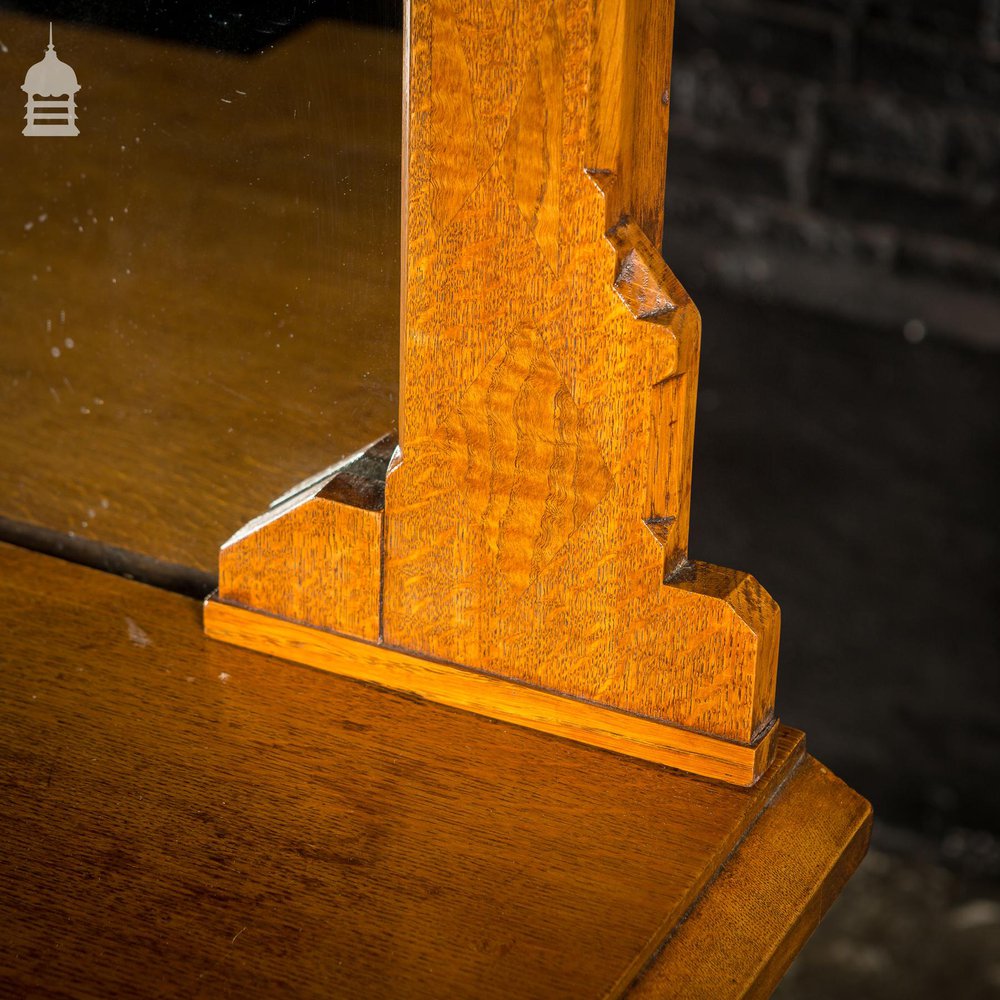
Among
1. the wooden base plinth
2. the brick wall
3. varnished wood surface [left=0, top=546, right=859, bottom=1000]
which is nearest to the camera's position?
varnished wood surface [left=0, top=546, right=859, bottom=1000]

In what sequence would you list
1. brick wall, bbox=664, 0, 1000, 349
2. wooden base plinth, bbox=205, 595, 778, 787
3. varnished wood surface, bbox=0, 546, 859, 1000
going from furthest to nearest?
brick wall, bbox=664, 0, 1000, 349, wooden base plinth, bbox=205, 595, 778, 787, varnished wood surface, bbox=0, 546, 859, 1000

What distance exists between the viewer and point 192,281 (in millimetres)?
806

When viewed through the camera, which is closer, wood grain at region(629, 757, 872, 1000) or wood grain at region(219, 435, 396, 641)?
wood grain at region(629, 757, 872, 1000)

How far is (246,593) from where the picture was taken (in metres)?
0.78

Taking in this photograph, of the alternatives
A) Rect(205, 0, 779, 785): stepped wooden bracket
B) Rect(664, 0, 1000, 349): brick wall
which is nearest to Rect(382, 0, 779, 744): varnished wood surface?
Rect(205, 0, 779, 785): stepped wooden bracket

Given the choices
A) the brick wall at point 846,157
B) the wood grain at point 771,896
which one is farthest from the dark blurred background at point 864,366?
the wood grain at point 771,896

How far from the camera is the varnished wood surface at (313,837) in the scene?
0.57 meters

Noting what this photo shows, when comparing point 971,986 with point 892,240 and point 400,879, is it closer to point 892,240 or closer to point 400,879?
point 892,240

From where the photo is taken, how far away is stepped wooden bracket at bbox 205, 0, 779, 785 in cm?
63

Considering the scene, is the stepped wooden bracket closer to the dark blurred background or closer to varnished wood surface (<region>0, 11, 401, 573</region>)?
varnished wood surface (<region>0, 11, 401, 573</region>)

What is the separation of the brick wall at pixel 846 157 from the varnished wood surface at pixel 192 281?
1391 millimetres

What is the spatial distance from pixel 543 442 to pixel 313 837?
0.20 m

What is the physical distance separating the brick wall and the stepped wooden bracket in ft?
4.61

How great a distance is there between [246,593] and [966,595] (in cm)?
152
